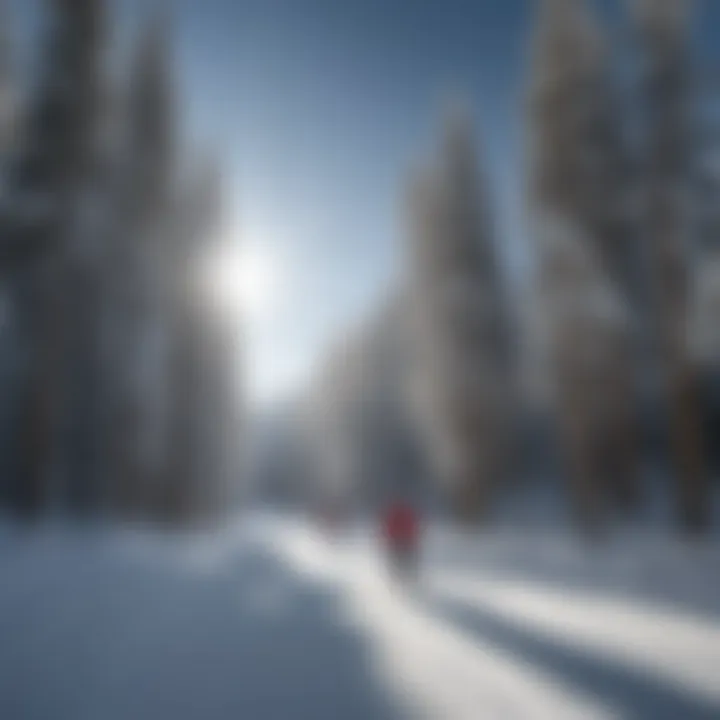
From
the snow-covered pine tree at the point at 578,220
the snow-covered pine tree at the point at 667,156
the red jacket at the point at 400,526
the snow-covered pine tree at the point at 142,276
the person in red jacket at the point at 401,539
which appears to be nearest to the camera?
the person in red jacket at the point at 401,539

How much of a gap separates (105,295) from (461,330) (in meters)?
12.6

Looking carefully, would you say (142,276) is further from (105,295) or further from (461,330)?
(461,330)

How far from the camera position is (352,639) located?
8977 millimetres

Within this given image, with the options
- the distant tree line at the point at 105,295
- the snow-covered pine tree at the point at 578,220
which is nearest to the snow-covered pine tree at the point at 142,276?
the distant tree line at the point at 105,295

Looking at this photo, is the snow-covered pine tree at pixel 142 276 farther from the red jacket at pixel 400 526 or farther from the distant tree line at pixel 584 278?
the red jacket at pixel 400 526

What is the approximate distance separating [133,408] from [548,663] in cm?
2151

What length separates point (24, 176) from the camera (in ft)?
64.8

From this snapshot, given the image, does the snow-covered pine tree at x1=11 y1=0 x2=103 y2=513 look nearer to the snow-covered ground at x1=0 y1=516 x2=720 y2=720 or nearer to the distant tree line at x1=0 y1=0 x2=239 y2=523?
the distant tree line at x1=0 y1=0 x2=239 y2=523

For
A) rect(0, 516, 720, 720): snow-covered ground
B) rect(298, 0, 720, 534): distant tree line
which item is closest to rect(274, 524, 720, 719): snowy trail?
rect(0, 516, 720, 720): snow-covered ground

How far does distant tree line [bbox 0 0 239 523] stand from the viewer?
741 inches

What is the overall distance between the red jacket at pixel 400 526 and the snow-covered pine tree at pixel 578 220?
583 centimetres

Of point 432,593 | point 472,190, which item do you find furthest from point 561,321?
point 472,190

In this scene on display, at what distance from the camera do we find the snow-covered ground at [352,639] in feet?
18.7

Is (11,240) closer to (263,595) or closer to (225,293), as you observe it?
(263,595)
